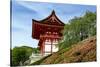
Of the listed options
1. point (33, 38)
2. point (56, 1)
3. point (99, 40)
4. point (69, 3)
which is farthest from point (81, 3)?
point (33, 38)

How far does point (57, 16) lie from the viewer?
2.19 meters

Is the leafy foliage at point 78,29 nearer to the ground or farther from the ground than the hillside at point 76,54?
farther from the ground

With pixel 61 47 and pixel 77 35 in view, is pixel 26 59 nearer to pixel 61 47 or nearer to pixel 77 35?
pixel 61 47

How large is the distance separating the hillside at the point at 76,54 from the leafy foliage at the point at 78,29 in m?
0.06

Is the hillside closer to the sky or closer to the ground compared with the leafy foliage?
closer to the ground

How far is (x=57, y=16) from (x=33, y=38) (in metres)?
0.35

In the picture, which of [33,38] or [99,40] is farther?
[99,40]

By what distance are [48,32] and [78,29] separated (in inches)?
14.0

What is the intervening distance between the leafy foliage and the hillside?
6 centimetres

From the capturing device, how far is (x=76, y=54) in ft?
7.43

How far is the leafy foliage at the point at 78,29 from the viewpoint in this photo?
87.8 inches

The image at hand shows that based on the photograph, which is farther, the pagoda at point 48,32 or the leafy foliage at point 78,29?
the leafy foliage at point 78,29

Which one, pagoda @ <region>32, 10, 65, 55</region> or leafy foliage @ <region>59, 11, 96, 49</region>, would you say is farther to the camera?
leafy foliage @ <region>59, 11, 96, 49</region>

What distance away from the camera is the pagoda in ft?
6.93
